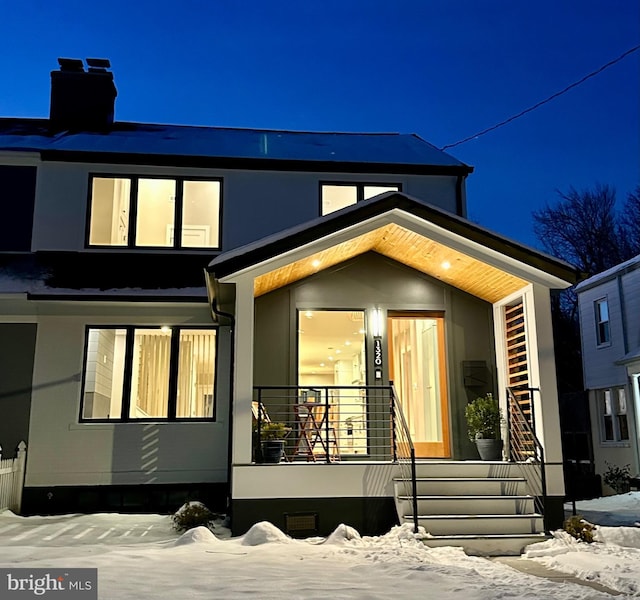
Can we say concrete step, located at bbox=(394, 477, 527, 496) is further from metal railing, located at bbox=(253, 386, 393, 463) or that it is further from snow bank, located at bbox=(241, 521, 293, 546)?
snow bank, located at bbox=(241, 521, 293, 546)

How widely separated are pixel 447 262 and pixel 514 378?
5.81 ft

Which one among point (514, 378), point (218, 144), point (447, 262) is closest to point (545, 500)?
point (514, 378)

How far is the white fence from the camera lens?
27.4 ft

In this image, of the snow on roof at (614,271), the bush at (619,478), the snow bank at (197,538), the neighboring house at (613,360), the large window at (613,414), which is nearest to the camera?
the snow bank at (197,538)

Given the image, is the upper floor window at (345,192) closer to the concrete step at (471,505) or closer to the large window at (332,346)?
Result: the large window at (332,346)

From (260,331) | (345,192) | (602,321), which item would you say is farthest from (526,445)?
(602,321)

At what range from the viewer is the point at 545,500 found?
288 inches

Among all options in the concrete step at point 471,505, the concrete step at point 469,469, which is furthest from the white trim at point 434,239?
the concrete step at point 471,505

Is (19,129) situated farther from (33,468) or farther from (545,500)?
(545,500)

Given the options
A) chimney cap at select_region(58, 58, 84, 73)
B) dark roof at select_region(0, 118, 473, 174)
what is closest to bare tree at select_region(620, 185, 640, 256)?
dark roof at select_region(0, 118, 473, 174)

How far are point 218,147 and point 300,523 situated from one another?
6.83 m

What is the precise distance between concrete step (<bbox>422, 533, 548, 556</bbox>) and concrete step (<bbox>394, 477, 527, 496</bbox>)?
679 mm

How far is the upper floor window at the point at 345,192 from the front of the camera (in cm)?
1099

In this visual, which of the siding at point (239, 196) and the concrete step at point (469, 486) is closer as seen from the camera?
the concrete step at point (469, 486)
